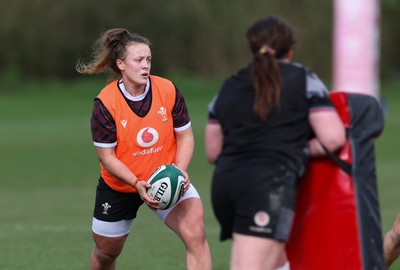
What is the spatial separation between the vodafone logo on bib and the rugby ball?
230mm

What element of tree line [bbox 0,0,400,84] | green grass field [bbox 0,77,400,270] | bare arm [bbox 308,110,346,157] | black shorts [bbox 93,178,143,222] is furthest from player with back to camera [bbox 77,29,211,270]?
tree line [bbox 0,0,400,84]

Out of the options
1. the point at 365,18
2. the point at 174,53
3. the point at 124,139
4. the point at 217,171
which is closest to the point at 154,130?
the point at 124,139

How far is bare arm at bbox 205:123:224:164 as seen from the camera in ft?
18.4

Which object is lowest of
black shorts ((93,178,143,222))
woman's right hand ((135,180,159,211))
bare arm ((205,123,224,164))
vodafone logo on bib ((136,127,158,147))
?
black shorts ((93,178,143,222))

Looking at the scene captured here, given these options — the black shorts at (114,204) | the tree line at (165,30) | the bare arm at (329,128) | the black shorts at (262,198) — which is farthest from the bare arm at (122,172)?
the tree line at (165,30)

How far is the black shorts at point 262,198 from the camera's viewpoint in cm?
543

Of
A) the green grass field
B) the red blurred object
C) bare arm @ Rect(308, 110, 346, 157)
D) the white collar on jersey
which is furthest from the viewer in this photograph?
the green grass field

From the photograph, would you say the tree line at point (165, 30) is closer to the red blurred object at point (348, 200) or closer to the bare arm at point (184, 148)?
the bare arm at point (184, 148)

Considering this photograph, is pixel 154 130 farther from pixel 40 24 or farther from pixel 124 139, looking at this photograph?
pixel 40 24

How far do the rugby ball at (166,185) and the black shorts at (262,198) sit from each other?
0.94 metres

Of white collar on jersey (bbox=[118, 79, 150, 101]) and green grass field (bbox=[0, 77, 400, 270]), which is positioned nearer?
white collar on jersey (bbox=[118, 79, 150, 101])

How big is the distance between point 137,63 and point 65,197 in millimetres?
7513

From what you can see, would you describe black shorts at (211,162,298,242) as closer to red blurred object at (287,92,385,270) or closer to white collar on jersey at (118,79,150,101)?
red blurred object at (287,92,385,270)

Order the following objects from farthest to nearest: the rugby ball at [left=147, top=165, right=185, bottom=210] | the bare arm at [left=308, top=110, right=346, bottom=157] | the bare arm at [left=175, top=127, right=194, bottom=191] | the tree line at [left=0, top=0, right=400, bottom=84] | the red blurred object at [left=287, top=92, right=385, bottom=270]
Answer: the tree line at [left=0, top=0, right=400, bottom=84]
the bare arm at [left=175, top=127, right=194, bottom=191]
the rugby ball at [left=147, top=165, right=185, bottom=210]
the red blurred object at [left=287, top=92, right=385, bottom=270]
the bare arm at [left=308, top=110, right=346, bottom=157]
